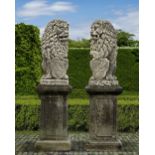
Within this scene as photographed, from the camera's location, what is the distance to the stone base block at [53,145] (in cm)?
1120

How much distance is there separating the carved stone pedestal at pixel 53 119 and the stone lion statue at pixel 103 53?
783mm

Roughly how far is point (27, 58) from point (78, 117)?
166 inches

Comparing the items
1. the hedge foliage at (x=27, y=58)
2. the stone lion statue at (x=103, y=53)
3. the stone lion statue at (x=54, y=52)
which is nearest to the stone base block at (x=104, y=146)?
the stone lion statue at (x=103, y=53)

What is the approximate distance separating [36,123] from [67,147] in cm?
372

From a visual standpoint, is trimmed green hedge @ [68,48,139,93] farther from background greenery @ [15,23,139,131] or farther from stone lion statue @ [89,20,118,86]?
stone lion statue @ [89,20,118,86]

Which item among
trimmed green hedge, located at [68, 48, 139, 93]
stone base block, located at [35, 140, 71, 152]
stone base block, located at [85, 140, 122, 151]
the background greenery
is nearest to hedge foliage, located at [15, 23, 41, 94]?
the background greenery

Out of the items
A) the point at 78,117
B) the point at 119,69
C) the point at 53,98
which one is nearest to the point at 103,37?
the point at 53,98

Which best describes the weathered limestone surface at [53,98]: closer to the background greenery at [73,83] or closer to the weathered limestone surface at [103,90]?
the weathered limestone surface at [103,90]

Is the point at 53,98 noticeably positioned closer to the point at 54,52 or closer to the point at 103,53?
the point at 54,52

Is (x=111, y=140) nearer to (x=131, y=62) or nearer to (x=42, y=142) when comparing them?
(x=42, y=142)

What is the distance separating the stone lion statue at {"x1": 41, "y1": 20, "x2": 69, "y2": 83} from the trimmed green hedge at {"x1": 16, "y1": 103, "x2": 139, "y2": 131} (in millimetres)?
3571

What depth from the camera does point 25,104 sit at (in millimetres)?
14750

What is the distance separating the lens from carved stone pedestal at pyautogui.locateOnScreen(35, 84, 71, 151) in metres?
11.2

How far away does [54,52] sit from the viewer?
1127 cm
